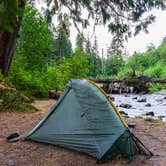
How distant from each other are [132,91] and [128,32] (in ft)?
41.9

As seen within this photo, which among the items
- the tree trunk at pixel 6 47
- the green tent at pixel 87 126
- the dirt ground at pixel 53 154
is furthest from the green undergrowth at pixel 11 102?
the green tent at pixel 87 126

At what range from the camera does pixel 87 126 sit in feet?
13.5

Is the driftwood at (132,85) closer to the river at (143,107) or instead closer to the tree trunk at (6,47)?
the river at (143,107)

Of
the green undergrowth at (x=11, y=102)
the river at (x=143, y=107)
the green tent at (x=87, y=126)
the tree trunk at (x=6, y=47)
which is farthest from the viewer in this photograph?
the river at (x=143, y=107)

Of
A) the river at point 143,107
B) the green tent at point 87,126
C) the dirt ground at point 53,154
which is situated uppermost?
the green tent at point 87,126

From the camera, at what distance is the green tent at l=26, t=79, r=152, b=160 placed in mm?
3887

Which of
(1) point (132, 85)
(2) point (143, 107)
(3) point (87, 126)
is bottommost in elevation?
(2) point (143, 107)

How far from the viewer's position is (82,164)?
3658 mm

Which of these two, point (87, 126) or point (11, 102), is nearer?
point (87, 126)

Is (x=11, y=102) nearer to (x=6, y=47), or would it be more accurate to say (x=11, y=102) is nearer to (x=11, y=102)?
(x=11, y=102)

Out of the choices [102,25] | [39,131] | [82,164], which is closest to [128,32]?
[102,25]

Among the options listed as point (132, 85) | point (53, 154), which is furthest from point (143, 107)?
point (132, 85)

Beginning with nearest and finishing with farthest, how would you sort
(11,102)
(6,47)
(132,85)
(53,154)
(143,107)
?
(53,154) → (11,102) → (6,47) → (143,107) → (132,85)

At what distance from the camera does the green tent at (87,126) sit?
12.8ft
